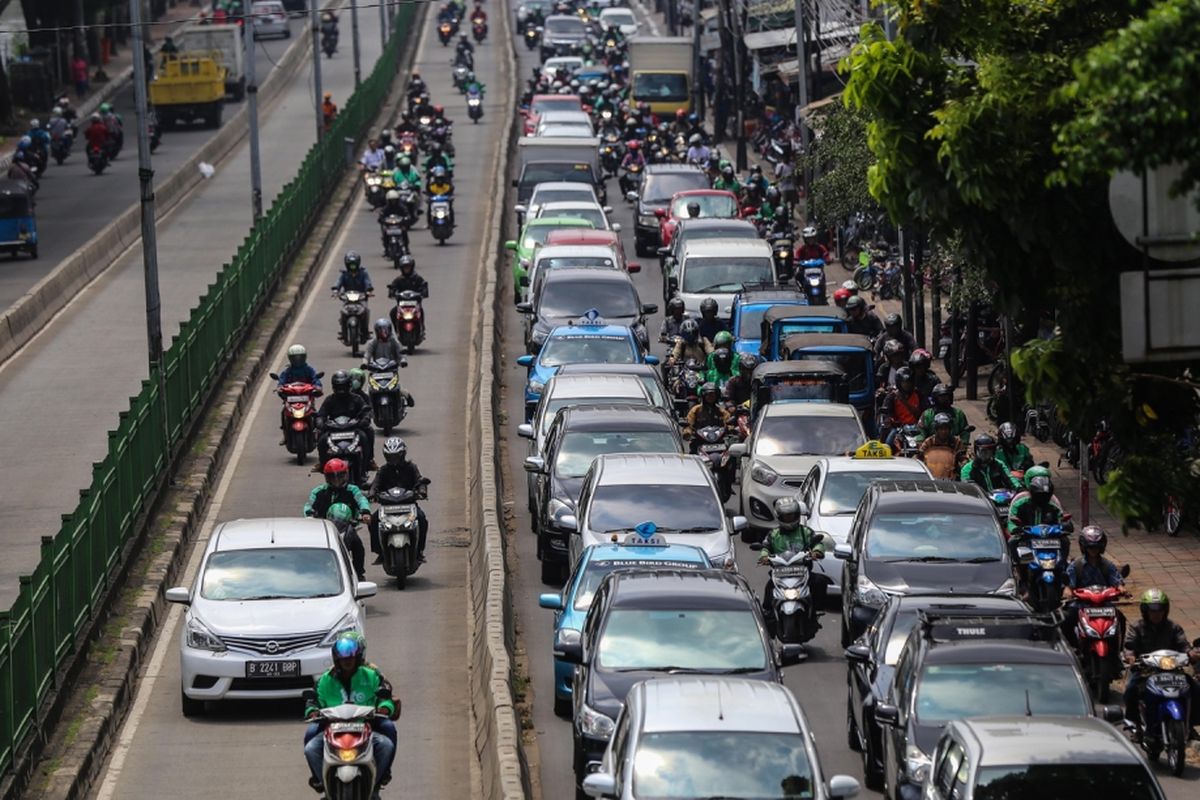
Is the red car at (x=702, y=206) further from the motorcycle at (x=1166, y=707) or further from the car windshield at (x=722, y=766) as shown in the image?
the car windshield at (x=722, y=766)

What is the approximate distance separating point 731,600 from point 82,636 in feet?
20.5

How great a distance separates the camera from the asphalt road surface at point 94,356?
29375 mm

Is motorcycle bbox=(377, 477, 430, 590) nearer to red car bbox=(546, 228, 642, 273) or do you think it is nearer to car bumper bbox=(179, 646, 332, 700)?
car bumper bbox=(179, 646, 332, 700)

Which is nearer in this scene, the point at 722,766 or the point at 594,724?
the point at 722,766

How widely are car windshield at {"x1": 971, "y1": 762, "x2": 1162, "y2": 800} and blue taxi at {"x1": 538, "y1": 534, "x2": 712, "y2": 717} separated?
570cm

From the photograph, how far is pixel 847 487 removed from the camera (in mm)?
24531

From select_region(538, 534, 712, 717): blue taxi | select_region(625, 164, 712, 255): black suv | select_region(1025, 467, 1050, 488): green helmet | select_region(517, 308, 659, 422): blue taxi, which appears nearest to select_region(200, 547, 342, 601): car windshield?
select_region(538, 534, 712, 717): blue taxi

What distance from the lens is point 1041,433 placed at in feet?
108

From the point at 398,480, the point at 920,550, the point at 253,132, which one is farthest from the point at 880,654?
the point at 253,132

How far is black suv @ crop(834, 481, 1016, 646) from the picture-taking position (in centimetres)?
2114

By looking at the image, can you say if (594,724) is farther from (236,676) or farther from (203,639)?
(203,639)

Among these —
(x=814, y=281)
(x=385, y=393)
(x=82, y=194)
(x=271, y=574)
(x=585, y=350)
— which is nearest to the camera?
(x=271, y=574)

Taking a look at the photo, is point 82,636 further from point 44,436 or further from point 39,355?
point 39,355

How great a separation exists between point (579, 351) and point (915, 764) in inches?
699
